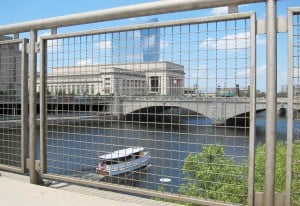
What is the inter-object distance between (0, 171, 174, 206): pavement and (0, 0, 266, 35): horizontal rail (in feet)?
4.77

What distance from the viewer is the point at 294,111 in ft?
7.34

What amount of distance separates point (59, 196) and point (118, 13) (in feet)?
5.14

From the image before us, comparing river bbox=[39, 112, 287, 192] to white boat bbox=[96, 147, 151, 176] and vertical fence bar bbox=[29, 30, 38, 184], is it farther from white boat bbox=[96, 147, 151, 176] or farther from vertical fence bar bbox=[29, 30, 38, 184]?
vertical fence bar bbox=[29, 30, 38, 184]

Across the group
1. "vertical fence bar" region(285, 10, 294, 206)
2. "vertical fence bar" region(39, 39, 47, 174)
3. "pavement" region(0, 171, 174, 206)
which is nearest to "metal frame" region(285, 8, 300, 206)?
"vertical fence bar" region(285, 10, 294, 206)

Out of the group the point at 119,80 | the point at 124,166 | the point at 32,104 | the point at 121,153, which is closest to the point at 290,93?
the point at 119,80

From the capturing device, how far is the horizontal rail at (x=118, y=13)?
8.23ft

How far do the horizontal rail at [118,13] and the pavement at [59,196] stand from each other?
1.45 m

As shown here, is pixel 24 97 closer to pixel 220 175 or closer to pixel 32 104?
pixel 32 104

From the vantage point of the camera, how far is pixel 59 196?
10.00ft

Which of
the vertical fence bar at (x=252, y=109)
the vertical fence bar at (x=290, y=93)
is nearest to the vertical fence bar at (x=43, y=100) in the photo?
the vertical fence bar at (x=252, y=109)

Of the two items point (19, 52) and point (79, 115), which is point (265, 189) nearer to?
point (79, 115)

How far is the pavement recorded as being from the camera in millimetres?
2875

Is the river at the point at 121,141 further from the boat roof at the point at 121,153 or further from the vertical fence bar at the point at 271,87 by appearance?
the vertical fence bar at the point at 271,87

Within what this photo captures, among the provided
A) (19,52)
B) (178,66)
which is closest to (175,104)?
→ (178,66)
